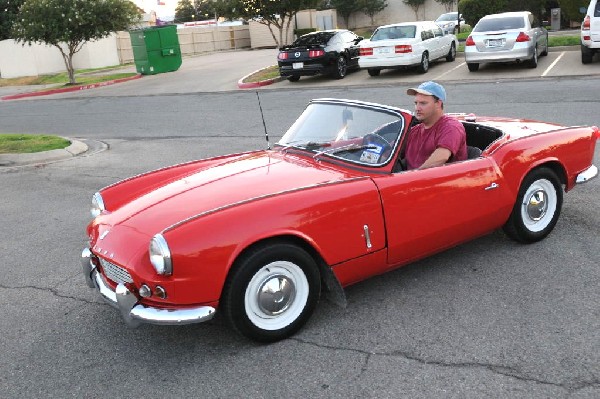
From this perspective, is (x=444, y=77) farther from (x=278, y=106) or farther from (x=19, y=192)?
(x=19, y=192)

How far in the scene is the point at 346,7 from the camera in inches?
2191

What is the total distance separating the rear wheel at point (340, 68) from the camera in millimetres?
18578

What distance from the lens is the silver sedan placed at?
620 inches

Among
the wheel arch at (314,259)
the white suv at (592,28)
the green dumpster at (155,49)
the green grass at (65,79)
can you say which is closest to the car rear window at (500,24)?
the white suv at (592,28)

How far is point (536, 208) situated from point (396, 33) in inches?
544

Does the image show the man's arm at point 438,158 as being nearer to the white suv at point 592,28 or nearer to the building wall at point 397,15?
the white suv at point 592,28

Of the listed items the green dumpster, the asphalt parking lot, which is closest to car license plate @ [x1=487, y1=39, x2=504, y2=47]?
the asphalt parking lot

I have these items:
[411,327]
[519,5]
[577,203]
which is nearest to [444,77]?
[577,203]

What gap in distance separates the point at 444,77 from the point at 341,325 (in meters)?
14.3

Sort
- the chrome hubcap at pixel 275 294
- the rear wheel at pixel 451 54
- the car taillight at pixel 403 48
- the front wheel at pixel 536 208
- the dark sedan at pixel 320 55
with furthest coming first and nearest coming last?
the rear wheel at pixel 451 54
the dark sedan at pixel 320 55
the car taillight at pixel 403 48
the front wheel at pixel 536 208
the chrome hubcap at pixel 275 294

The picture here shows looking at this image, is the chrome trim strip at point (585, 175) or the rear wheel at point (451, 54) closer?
the chrome trim strip at point (585, 175)

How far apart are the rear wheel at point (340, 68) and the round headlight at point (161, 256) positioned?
16136mm

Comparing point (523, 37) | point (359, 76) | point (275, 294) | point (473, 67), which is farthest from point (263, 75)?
point (275, 294)

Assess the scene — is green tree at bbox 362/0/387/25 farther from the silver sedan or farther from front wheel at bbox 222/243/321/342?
front wheel at bbox 222/243/321/342
